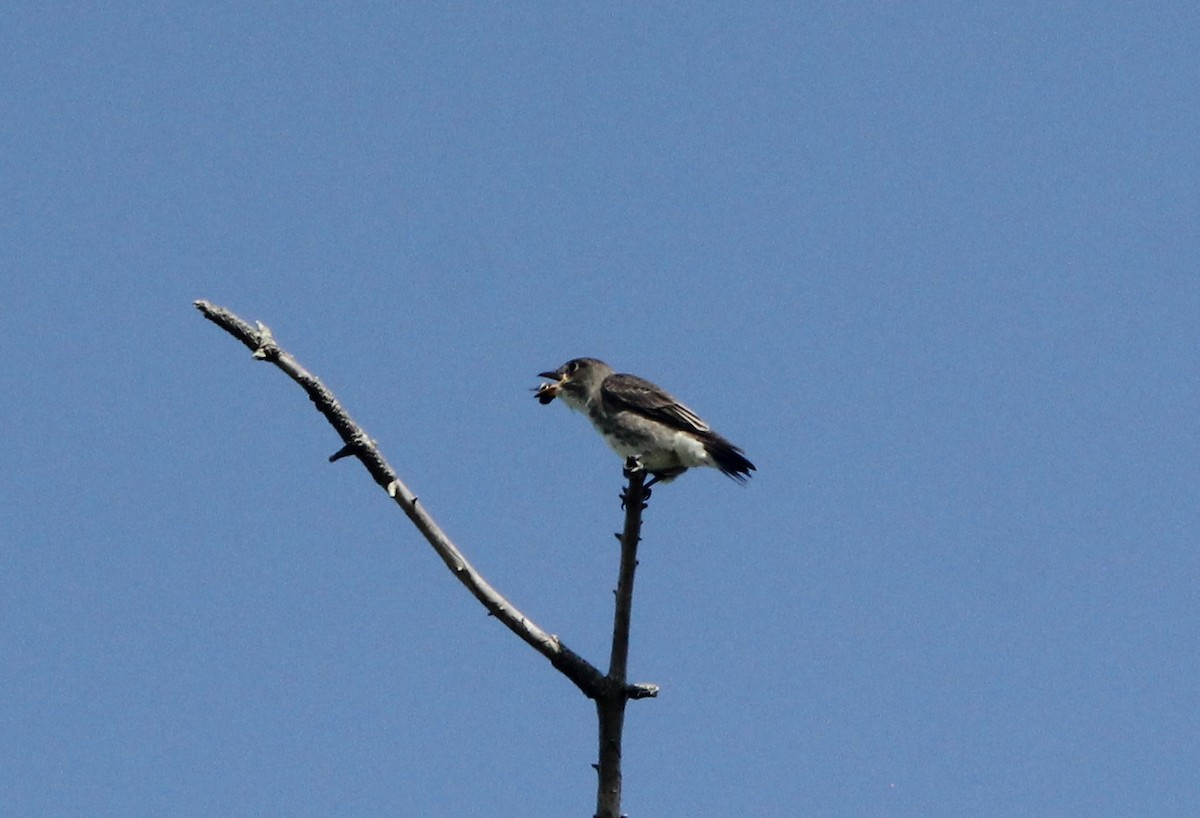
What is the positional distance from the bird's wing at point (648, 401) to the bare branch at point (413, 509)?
202 inches

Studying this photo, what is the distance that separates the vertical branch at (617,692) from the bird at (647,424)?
12.7 ft

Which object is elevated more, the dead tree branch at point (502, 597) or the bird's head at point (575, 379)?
the bird's head at point (575, 379)

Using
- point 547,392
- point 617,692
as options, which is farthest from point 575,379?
point 617,692

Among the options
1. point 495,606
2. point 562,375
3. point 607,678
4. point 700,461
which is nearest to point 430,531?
point 495,606

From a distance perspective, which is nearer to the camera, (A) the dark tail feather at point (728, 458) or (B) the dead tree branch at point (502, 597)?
(B) the dead tree branch at point (502, 597)

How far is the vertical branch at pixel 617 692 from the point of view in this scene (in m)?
5.02

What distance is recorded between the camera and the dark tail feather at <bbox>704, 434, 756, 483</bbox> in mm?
10133

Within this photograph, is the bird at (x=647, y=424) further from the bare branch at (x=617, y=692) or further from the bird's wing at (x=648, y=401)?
the bare branch at (x=617, y=692)

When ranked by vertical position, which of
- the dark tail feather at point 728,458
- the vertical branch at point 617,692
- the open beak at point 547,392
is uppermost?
the open beak at point 547,392

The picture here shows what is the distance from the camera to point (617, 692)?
543cm

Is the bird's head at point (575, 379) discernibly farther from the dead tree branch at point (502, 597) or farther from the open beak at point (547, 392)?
the dead tree branch at point (502, 597)

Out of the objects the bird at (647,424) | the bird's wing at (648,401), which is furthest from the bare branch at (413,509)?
the bird's wing at (648,401)

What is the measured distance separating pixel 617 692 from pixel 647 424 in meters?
5.33

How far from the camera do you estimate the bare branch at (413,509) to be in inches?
193
